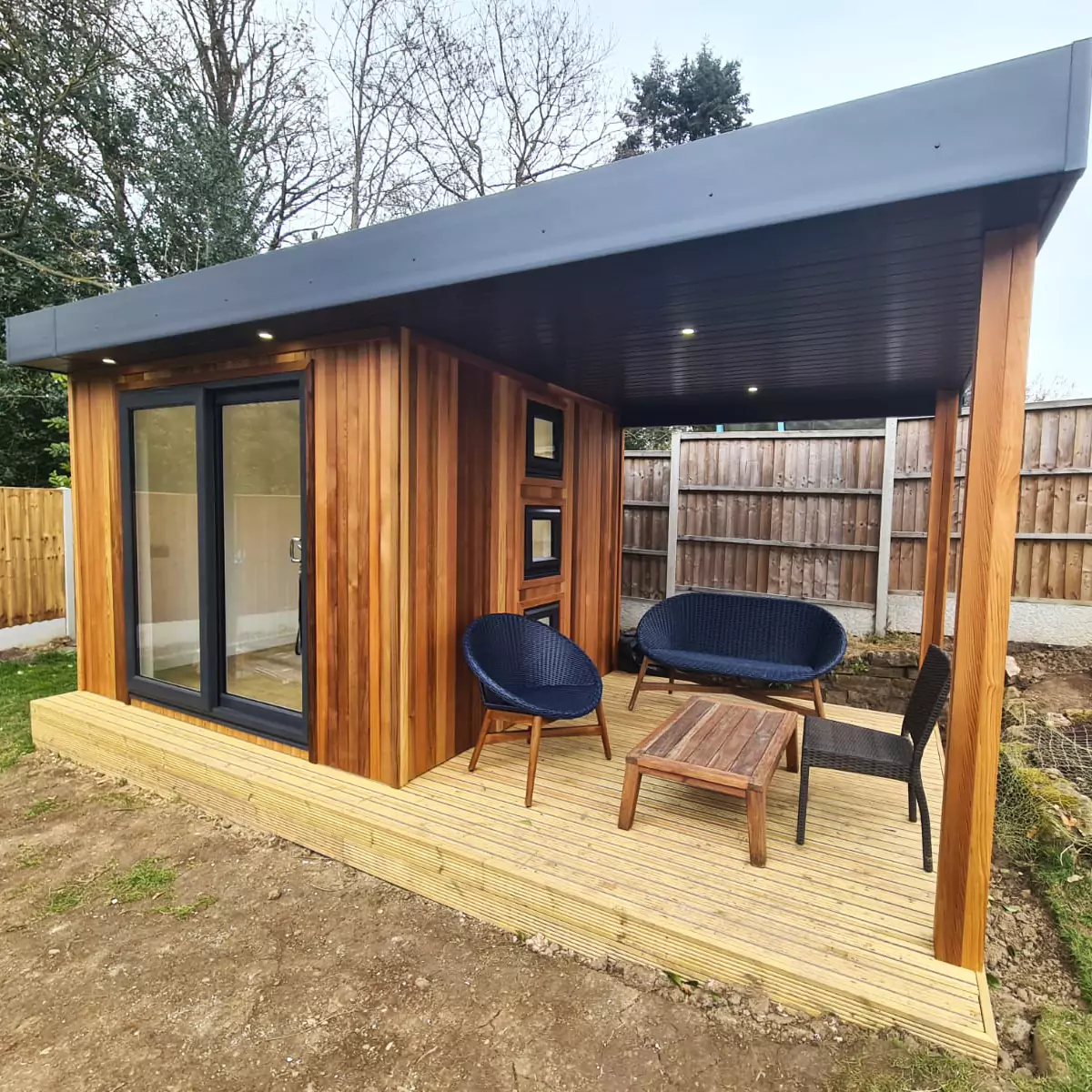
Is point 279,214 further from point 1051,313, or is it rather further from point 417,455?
point 1051,313

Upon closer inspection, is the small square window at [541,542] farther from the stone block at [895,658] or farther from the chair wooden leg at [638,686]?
the stone block at [895,658]

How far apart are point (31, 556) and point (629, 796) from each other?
6.24 metres

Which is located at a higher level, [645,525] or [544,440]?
[544,440]

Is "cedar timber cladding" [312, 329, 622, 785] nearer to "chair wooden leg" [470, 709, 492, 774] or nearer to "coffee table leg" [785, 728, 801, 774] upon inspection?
"chair wooden leg" [470, 709, 492, 774]

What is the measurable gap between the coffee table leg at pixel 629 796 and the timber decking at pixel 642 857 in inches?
2.2

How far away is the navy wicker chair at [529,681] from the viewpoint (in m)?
2.78

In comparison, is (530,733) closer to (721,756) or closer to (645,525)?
(721,756)

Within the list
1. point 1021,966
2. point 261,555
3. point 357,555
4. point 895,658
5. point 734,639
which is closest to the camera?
point 1021,966

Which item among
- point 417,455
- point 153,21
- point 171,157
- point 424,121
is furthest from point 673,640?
point 153,21

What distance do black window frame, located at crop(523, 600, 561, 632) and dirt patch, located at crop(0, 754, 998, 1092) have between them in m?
1.74

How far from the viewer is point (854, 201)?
1.49 metres

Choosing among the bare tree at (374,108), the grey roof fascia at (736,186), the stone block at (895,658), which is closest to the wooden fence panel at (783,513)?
the stone block at (895,658)

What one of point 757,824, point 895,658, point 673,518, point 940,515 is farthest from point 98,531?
point 895,658

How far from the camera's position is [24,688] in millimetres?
4750
